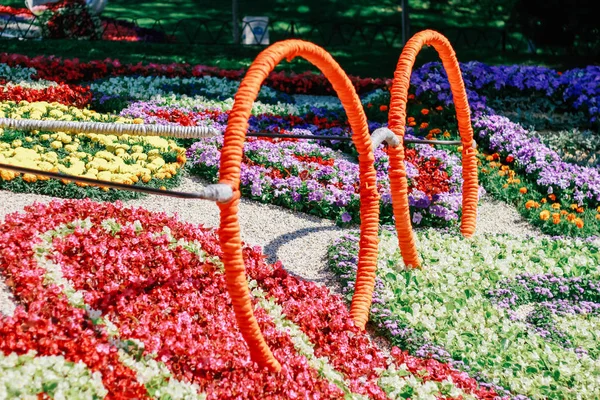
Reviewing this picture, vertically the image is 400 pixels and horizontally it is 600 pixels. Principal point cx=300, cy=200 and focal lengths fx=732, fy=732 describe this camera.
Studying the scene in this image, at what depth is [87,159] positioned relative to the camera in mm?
6695

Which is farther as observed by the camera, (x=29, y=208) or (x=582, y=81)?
(x=582, y=81)

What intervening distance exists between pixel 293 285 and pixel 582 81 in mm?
6969

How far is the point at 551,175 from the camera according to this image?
7.82 meters

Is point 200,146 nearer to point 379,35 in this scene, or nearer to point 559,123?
point 559,123

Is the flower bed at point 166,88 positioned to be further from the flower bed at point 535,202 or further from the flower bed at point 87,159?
the flower bed at point 535,202

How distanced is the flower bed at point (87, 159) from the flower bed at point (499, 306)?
76.9 inches

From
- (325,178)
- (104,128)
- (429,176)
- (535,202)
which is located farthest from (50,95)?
(535,202)

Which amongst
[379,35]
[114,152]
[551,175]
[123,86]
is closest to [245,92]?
[114,152]

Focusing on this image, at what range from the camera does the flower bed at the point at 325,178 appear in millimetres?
6676

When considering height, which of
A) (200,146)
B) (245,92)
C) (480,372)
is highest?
(245,92)

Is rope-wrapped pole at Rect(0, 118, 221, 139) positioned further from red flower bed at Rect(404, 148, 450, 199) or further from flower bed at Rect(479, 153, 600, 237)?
flower bed at Rect(479, 153, 600, 237)

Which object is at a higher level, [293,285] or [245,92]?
[245,92]

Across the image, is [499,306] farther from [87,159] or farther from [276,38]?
[276,38]

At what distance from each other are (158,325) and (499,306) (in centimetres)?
250
